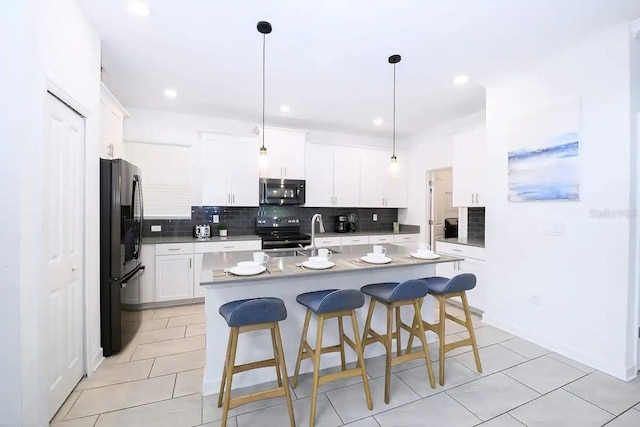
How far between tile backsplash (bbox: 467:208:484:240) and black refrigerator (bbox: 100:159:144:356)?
444cm

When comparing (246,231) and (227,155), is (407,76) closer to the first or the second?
(227,155)

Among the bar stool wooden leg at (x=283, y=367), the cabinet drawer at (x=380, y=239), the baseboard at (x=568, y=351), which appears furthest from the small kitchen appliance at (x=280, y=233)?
the baseboard at (x=568, y=351)

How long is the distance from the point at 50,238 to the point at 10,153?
601 mm

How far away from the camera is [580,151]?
8.27 feet

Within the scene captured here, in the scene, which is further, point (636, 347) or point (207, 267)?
point (636, 347)

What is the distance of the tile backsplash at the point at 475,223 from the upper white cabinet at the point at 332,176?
1.84 m

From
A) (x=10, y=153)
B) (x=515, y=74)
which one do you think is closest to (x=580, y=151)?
(x=515, y=74)

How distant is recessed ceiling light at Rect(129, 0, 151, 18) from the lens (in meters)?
2.01

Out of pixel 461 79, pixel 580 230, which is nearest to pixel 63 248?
pixel 461 79

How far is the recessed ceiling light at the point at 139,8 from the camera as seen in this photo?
2.01m

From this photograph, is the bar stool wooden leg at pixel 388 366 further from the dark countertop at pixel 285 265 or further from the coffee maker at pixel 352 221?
the coffee maker at pixel 352 221

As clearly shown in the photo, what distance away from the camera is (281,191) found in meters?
4.59

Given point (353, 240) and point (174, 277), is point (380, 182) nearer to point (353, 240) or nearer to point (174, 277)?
point (353, 240)

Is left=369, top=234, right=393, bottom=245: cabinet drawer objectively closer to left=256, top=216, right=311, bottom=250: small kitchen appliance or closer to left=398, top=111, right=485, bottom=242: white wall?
left=398, top=111, right=485, bottom=242: white wall
